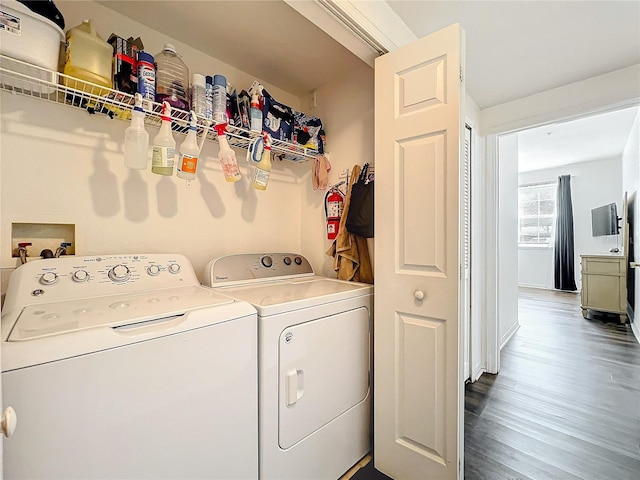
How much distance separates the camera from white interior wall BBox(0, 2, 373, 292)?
120cm

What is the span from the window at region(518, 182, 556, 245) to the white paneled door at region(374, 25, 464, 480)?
6.81 meters

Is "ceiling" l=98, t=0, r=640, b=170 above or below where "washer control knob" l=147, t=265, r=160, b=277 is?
above

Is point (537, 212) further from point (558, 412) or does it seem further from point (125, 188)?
point (125, 188)

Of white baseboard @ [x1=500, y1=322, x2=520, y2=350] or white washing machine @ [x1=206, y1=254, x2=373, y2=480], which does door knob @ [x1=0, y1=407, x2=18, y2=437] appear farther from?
white baseboard @ [x1=500, y1=322, x2=520, y2=350]

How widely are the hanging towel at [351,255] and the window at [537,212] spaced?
261 inches

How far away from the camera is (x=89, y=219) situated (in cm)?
135

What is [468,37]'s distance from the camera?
1.59 metres

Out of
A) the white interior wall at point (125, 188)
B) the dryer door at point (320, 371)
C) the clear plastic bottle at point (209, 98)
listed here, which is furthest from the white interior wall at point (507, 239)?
the clear plastic bottle at point (209, 98)

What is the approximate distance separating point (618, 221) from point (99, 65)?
6973 mm

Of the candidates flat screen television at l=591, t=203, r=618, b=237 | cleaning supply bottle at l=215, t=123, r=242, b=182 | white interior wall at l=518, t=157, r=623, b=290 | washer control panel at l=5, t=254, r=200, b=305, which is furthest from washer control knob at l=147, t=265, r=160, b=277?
white interior wall at l=518, t=157, r=623, b=290

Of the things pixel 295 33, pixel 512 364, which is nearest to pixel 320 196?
pixel 295 33

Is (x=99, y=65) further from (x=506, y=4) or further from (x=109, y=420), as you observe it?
(x=506, y=4)

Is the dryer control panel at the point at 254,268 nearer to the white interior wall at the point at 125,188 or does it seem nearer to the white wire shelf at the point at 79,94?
the white interior wall at the point at 125,188

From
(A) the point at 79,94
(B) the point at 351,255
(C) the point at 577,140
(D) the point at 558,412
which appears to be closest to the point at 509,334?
(D) the point at 558,412
